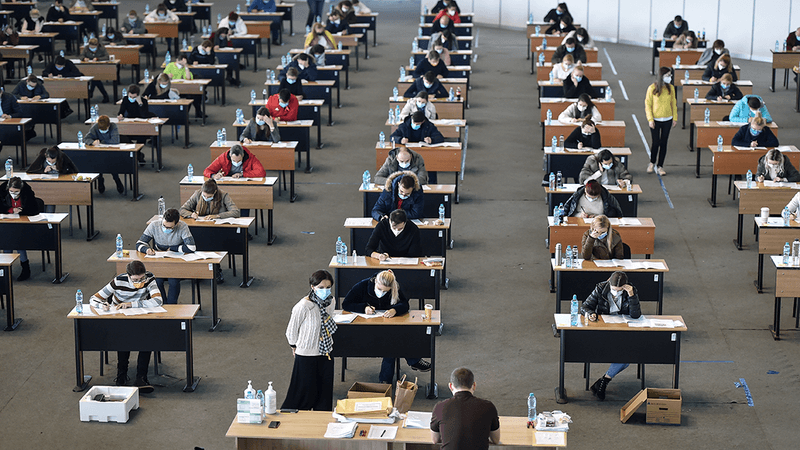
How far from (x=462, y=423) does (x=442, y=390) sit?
310cm

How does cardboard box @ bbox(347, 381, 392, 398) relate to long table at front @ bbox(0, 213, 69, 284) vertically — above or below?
below

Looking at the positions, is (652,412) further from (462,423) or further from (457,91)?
(457,91)

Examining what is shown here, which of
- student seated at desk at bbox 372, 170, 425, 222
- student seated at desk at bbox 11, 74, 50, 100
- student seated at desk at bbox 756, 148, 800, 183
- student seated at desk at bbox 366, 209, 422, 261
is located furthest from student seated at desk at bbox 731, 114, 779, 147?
student seated at desk at bbox 11, 74, 50, 100

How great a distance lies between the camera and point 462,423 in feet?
21.0

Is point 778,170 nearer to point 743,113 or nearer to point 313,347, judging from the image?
point 743,113

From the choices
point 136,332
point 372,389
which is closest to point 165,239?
point 136,332

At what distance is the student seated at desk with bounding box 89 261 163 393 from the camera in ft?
30.4

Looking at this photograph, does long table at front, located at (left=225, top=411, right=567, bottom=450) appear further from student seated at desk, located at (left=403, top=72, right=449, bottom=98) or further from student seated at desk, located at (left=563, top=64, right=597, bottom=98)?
student seated at desk, located at (left=563, top=64, right=597, bottom=98)

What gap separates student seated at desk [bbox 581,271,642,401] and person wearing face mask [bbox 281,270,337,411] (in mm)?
2437

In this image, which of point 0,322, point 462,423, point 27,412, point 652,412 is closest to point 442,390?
point 652,412

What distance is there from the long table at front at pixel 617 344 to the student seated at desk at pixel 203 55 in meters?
13.1

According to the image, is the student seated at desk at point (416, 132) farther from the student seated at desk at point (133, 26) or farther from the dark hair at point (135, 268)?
the student seated at desk at point (133, 26)

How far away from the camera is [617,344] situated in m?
9.05

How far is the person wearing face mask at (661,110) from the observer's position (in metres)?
15.9
